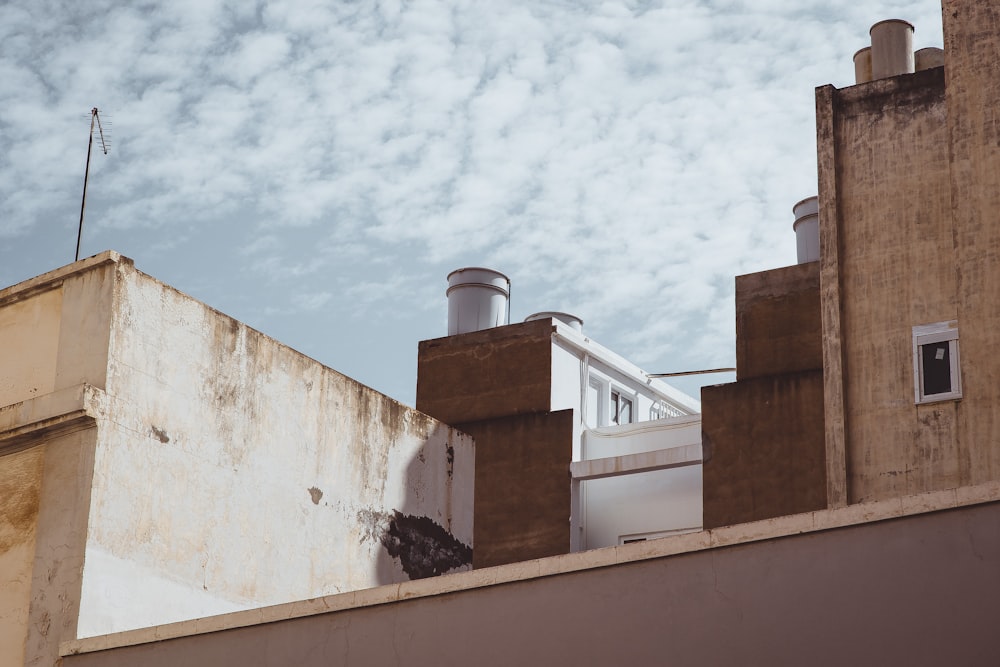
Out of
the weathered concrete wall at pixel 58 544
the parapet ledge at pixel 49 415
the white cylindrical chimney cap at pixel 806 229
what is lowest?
the weathered concrete wall at pixel 58 544

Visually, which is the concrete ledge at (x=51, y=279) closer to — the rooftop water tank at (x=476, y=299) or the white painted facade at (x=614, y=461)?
the white painted facade at (x=614, y=461)

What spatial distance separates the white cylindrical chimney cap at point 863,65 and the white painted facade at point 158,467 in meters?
10.1

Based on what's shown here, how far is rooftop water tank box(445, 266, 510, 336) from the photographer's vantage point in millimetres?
29094

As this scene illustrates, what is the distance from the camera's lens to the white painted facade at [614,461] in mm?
25422

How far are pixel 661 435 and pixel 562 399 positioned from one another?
2.00m

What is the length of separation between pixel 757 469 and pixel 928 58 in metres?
6.60

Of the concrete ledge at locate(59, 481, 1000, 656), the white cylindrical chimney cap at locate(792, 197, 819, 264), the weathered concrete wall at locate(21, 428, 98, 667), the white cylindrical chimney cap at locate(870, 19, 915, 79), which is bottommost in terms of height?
the concrete ledge at locate(59, 481, 1000, 656)

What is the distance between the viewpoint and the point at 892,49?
21328 millimetres

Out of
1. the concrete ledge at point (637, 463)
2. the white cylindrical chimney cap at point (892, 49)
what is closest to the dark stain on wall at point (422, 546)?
the concrete ledge at point (637, 463)

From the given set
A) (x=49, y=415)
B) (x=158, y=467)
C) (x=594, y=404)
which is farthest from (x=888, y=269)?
(x=49, y=415)

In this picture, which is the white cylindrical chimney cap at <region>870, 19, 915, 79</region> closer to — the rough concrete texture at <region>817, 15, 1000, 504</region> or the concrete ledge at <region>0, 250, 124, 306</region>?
the rough concrete texture at <region>817, 15, 1000, 504</region>

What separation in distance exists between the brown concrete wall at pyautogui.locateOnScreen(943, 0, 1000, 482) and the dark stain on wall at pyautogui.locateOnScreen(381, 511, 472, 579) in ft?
20.2

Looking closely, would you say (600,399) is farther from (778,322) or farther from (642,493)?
(778,322)

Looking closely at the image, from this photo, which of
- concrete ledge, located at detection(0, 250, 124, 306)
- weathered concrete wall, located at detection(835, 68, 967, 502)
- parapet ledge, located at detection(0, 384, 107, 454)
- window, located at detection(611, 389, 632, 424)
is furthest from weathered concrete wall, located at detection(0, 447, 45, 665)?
window, located at detection(611, 389, 632, 424)
